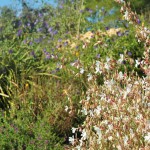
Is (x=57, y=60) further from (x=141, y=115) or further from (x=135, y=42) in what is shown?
(x=141, y=115)

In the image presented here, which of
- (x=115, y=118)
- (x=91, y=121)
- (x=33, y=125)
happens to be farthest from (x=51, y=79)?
(x=115, y=118)

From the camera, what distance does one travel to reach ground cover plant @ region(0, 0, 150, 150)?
3.67m

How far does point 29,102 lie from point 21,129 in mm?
806

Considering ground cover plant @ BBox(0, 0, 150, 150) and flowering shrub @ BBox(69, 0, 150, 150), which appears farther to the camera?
ground cover plant @ BBox(0, 0, 150, 150)

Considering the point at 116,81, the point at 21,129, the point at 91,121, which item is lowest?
the point at 21,129

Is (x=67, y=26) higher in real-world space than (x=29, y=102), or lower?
higher

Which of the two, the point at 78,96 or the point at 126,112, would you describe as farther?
the point at 78,96

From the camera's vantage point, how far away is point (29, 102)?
6.20 m

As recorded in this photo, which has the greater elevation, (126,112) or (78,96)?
(126,112)

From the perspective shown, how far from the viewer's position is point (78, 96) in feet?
20.6

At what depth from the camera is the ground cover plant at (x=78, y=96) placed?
3.67 m

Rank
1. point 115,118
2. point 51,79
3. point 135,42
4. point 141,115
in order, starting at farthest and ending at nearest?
point 135,42
point 51,79
point 115,118
point 141,115

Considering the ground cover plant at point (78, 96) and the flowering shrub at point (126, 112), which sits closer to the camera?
the flowering shrub at point (126, 112)

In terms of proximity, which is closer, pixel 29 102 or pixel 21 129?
pixel 21 129
